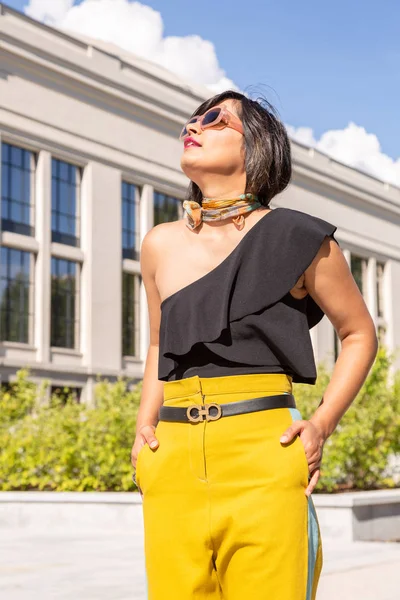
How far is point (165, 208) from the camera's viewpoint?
4112cm

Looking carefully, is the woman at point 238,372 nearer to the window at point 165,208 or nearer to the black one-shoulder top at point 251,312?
the black one-shoulder top at point 251,312

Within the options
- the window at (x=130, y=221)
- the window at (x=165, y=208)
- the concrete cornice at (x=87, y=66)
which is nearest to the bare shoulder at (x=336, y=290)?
the concrete cornice at (x=87, y=66)

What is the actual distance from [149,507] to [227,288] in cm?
63

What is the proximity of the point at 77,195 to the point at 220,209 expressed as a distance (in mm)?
34737

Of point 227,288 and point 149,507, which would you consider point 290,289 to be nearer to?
point 227,288

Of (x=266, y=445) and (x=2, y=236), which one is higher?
(x=2, y=236)

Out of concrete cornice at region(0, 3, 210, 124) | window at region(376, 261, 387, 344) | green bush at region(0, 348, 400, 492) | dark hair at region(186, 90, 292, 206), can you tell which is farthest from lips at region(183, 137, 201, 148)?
window at region(376, 261, 387, 344)

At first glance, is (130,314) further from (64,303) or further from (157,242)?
(157,242)

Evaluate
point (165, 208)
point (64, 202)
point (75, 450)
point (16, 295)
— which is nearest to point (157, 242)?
point (75, 450)

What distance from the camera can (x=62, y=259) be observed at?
117 feet

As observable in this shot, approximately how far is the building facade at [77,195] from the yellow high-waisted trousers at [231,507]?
99.3 feet

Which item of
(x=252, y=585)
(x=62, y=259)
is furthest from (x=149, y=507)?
(x=62, y=259)

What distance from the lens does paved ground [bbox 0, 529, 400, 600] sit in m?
7.29

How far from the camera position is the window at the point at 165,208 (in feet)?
134
